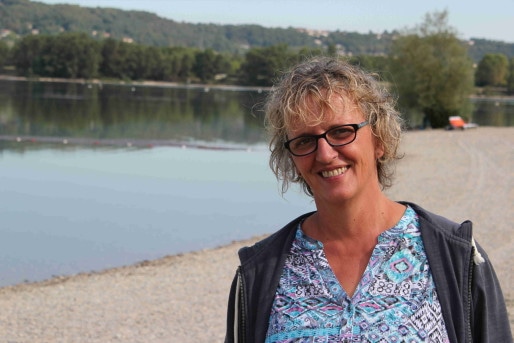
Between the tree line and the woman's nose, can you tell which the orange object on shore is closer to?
the woman's nose

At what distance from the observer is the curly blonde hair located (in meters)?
2.39

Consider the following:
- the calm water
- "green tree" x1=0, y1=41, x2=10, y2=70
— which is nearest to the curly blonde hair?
the calm water

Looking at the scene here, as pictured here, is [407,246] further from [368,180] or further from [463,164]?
[463,164]

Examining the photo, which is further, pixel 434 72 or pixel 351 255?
pixel 434 72

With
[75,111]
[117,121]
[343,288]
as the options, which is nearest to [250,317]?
[343,288]

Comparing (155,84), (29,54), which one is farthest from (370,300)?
(29,54)

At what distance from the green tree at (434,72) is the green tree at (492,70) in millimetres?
79156

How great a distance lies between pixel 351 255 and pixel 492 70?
127248mm

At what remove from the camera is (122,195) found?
20.6 meters

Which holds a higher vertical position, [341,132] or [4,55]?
[341,132]

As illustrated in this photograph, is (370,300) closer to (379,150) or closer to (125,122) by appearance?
(379,150)

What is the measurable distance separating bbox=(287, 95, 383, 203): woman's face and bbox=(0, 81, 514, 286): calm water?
2.81 ft

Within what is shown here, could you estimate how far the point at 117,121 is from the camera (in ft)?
149

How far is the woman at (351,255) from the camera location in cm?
225
